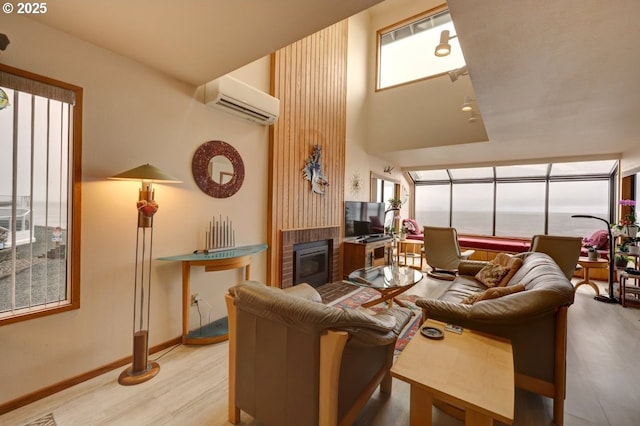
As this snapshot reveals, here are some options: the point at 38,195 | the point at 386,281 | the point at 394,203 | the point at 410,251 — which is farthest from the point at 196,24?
the point at 410,251

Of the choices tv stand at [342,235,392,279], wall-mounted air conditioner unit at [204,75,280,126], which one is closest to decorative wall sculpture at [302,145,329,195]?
wall-mounted air conditioner unit at [204,75,280,126]

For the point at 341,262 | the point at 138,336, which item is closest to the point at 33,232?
the point at 138,336

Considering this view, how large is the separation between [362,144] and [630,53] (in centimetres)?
396

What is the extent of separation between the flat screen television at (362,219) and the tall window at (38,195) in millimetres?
3875

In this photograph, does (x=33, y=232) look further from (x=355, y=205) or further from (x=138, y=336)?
(x=355, y=205)

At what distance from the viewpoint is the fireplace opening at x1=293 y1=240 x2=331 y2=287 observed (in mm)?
→ 3924

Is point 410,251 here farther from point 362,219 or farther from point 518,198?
point 518,198

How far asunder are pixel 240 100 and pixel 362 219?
3381 millimetres

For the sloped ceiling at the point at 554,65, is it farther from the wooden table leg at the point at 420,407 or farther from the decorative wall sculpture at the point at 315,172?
the decorative wall sculpture at the point at 315,172

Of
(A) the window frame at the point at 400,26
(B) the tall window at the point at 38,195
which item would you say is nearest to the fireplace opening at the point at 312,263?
(B) the tall window at the point at 38,195

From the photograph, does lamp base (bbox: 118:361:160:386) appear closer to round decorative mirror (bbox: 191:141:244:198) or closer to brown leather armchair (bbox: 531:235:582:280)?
round decorative mirror (bbox: 191:141:244:198)

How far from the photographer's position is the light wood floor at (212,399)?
1646mm

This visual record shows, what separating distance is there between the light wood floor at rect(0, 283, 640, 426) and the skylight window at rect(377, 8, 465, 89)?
480cm

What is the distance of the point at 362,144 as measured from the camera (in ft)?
18.4
